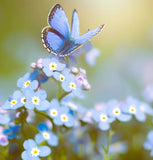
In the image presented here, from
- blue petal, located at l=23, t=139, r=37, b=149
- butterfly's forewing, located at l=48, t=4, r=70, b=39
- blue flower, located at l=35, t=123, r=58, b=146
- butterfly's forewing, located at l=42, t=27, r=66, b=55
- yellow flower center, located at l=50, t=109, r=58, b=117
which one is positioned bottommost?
blue petal, located at l=23, t=139, r=37, b=149

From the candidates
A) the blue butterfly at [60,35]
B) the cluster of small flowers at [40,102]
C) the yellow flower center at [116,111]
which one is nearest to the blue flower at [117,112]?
the yellow flower center at [116,111]

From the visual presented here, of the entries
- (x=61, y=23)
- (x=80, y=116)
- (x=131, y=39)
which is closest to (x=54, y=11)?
(x=61, y=23)

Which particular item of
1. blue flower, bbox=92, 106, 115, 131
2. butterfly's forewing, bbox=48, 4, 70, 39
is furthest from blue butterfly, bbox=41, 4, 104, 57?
blue flower, bbox=92, 106, 115, 131

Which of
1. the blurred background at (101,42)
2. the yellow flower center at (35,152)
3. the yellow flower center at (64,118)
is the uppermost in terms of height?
the blurred background at (101,42)

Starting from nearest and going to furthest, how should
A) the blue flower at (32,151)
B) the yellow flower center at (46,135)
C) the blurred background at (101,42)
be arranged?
the blue flower at (32,151)
the yellow flower center at (46,135)
the blurred background at (101,42)

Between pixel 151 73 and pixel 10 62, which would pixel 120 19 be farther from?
pixel 10 62

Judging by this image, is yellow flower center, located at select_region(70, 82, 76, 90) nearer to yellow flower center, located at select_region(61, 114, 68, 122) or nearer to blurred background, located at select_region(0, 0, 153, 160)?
yellow flower center, located at select_region(61, 114, 68, 122)

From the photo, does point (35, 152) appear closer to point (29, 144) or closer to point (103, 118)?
point (29, 144)

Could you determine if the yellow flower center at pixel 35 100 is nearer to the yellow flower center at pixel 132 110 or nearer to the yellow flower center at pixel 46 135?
the yellow flower center at pixel 46 135
